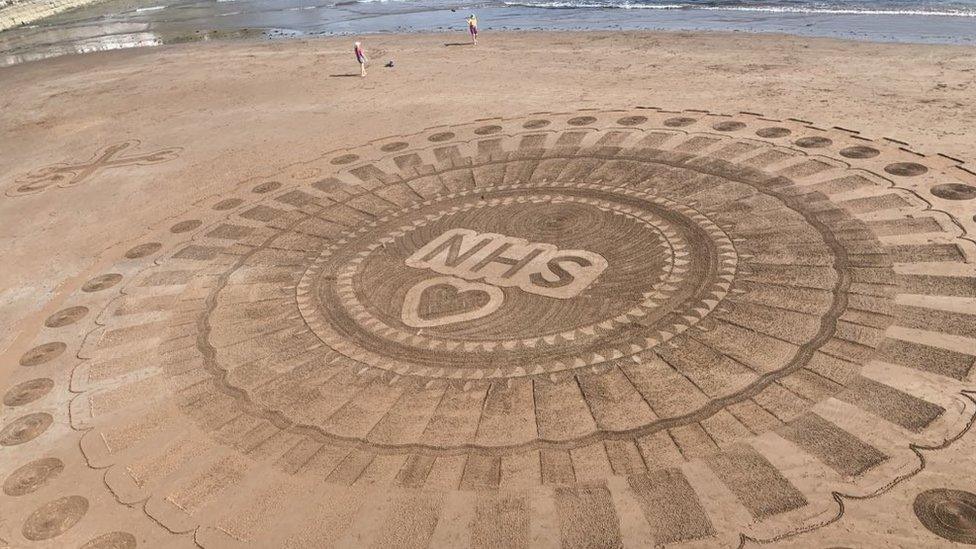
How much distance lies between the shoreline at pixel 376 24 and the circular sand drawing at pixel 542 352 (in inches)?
853

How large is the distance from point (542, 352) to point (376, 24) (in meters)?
46.2

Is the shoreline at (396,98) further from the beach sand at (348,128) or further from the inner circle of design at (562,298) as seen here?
the inner circle of design at (562,298)

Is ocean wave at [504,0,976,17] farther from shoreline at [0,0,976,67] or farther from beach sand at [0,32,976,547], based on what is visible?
beach sand at [0,32,976,547]

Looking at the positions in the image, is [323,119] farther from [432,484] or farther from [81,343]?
[432,484]

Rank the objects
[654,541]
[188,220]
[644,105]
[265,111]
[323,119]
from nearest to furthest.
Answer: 1. [654,541]
2. [188,220]
3. [644,105]
4. [323,119]
5. [265,111]

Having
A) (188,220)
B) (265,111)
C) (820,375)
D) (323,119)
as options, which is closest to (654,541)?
(820,375)

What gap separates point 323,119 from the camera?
906 inches

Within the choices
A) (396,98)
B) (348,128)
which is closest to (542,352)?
(348,128)

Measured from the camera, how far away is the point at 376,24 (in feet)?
165

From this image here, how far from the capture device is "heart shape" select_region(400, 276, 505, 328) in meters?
10.9

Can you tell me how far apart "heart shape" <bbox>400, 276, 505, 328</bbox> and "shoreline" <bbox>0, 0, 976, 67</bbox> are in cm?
2623

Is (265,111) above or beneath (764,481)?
above

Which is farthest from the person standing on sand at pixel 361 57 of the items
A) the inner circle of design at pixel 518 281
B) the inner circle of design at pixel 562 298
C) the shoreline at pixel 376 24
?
the inner circle of design at pixel 518 281

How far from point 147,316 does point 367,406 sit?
540cm
